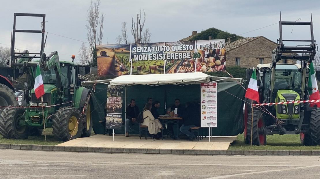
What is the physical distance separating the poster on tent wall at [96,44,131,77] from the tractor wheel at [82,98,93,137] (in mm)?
32530

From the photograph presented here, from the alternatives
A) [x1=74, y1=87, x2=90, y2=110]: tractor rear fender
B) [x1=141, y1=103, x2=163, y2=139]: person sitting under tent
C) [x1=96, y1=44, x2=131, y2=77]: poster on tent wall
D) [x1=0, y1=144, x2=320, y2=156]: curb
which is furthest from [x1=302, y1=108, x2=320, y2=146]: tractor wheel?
[x1=96, y1=44, x2=131, y2=77]: poster on tent wall

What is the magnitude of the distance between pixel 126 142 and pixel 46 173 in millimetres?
8633

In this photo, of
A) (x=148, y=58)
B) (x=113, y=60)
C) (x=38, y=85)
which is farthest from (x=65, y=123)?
(x=113, y=60)

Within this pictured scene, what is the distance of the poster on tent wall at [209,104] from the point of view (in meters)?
21.5

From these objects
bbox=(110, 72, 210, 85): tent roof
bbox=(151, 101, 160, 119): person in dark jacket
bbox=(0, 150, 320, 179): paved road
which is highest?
bbox=(110, 72, 210, 85): tent roof

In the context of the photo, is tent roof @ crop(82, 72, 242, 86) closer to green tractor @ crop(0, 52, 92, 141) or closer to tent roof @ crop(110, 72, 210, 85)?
tent roof @ crop(110, 72, 210, 85)

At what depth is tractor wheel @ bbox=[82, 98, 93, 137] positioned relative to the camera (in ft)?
77.8

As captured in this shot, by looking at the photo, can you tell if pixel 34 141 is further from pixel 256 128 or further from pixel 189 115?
pixel 256 128

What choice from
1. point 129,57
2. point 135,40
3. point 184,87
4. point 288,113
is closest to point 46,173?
point 288,113

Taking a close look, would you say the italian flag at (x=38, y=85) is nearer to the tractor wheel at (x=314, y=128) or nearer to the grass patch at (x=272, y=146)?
the grass patch at (x=272, y=146)

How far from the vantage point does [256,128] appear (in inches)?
805

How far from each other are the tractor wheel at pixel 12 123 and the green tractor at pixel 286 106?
812cm

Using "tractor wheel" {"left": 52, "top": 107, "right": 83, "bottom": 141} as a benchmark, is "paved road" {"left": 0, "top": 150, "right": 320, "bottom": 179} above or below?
below

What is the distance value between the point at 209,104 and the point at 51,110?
5.70 meters
